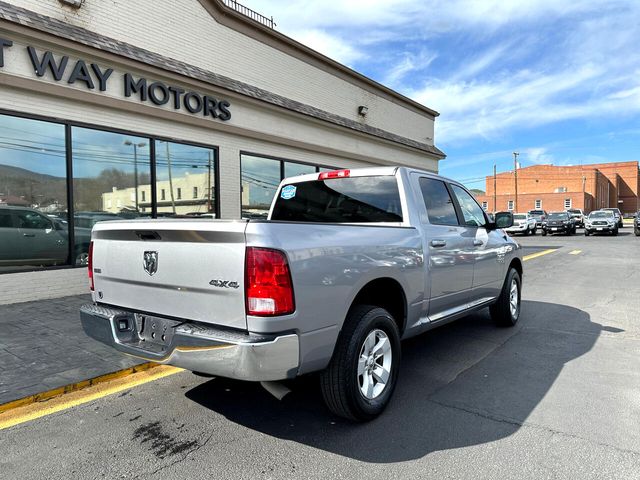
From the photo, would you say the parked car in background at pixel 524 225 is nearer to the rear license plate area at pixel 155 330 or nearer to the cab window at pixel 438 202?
the cab window at pixel 438 202

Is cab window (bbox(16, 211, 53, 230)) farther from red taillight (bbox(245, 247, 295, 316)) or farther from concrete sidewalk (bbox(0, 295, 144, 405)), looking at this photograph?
red taillight (bbox(245, 247, 295, 316))

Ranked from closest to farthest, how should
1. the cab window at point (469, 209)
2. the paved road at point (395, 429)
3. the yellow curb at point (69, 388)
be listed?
the paved road at point (395, 429) < the yellow curb at point (69, 388) < the cab window at point (469, 209)

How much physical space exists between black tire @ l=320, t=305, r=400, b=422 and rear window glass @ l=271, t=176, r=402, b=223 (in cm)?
112

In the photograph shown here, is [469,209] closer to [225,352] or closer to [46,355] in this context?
[225,352]

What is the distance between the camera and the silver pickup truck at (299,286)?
8.60 feet

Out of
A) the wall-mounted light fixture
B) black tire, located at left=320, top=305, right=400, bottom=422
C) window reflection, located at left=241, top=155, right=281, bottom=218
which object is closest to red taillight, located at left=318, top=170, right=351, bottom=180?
black tire, located at left=320, top=305, right=400, bottom=422

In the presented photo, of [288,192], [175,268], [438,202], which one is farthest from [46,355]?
[438,202]

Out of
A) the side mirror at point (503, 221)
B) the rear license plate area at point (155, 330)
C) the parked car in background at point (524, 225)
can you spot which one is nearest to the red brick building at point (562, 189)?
the parked car in background at point (524, 225)

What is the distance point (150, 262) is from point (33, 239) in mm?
5680

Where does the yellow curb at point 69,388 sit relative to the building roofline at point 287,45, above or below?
below

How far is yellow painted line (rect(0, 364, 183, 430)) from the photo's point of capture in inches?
136

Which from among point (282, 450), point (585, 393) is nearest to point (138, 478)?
point (282, 450)

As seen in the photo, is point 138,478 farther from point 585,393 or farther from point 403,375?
point 585,393

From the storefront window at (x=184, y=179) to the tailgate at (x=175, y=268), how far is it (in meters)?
6.05
